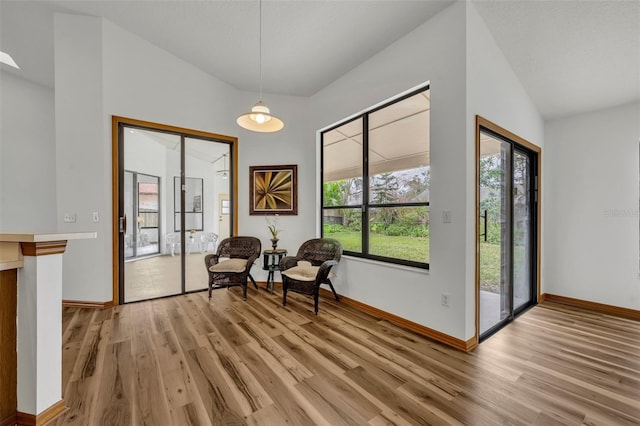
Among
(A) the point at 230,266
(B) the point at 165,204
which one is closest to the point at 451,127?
(A) the point at 230,266

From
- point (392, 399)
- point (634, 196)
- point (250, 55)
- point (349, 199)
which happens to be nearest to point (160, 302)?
point (349, 199)

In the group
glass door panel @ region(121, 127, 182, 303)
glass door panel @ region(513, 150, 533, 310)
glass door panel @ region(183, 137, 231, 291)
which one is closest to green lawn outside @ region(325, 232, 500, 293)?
glass door panel @ region(513, 150, 533, 310)

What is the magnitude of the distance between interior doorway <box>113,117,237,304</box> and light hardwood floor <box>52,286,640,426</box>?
34.2 inches

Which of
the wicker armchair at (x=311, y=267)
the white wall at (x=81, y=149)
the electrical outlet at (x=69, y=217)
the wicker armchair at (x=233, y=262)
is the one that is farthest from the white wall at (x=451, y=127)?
the electrical outlet at (x=69, y=217)

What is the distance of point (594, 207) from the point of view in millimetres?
3473

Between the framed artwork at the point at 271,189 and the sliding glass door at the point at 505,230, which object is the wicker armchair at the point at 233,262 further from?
the sliding glass door at the point at 505,230

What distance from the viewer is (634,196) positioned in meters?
3.19

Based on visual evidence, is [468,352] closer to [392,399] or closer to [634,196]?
[392,399]

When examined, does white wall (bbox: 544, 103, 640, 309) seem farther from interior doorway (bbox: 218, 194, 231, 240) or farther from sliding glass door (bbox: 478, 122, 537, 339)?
interior doorway (bbox: 218, 194, 231, 240)

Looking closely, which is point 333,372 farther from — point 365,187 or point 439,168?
point 365,187

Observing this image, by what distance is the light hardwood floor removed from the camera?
1613mm

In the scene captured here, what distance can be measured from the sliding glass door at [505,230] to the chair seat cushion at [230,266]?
9.87 feet

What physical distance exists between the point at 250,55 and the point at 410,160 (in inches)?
104

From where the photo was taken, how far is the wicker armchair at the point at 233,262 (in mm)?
3754
